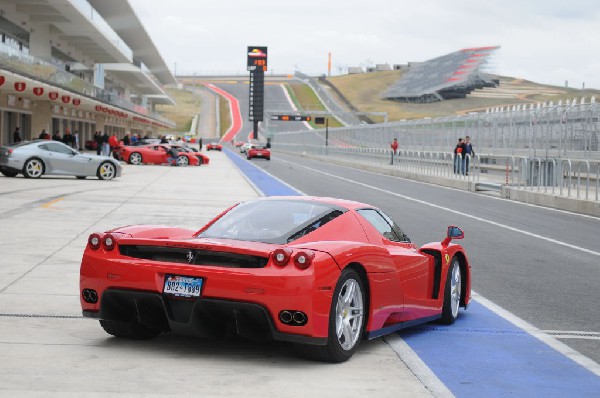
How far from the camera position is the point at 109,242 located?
6.76 metres

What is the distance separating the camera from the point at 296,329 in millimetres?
6215

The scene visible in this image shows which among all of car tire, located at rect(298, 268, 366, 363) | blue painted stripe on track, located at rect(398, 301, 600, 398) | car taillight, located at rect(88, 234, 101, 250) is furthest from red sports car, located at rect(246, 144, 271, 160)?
car tire, located at rect(298, 268, 366, 363)

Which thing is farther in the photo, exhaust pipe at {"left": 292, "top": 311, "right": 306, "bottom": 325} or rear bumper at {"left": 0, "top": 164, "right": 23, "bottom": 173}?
rear bumper at {"left": 0, "top": 164, "right": 23, "bottom": 173}

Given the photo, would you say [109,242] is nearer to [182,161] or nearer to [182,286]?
[182,286]

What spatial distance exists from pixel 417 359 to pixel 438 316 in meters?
1.54

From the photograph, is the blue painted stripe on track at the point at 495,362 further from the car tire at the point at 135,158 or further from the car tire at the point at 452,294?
the car tire at the point at 135,158

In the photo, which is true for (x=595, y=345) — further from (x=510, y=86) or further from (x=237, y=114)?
(x=510, y=86)

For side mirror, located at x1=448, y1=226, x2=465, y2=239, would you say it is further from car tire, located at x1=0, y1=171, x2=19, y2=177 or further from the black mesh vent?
car tire, located at x1=0, y1=171, x2=19, y2=177

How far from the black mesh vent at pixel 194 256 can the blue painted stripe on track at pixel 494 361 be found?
1440mm

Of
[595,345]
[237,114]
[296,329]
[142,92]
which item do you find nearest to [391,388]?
[296,329]

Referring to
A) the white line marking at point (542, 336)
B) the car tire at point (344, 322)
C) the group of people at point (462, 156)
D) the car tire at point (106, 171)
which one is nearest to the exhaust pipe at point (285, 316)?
the car tire at point (344, 322)

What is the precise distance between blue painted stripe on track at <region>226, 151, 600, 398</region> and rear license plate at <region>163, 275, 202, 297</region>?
5.49ft

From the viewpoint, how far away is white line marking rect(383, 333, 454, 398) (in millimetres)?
5839

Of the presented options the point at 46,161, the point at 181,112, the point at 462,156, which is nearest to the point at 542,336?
the point at 46,161
